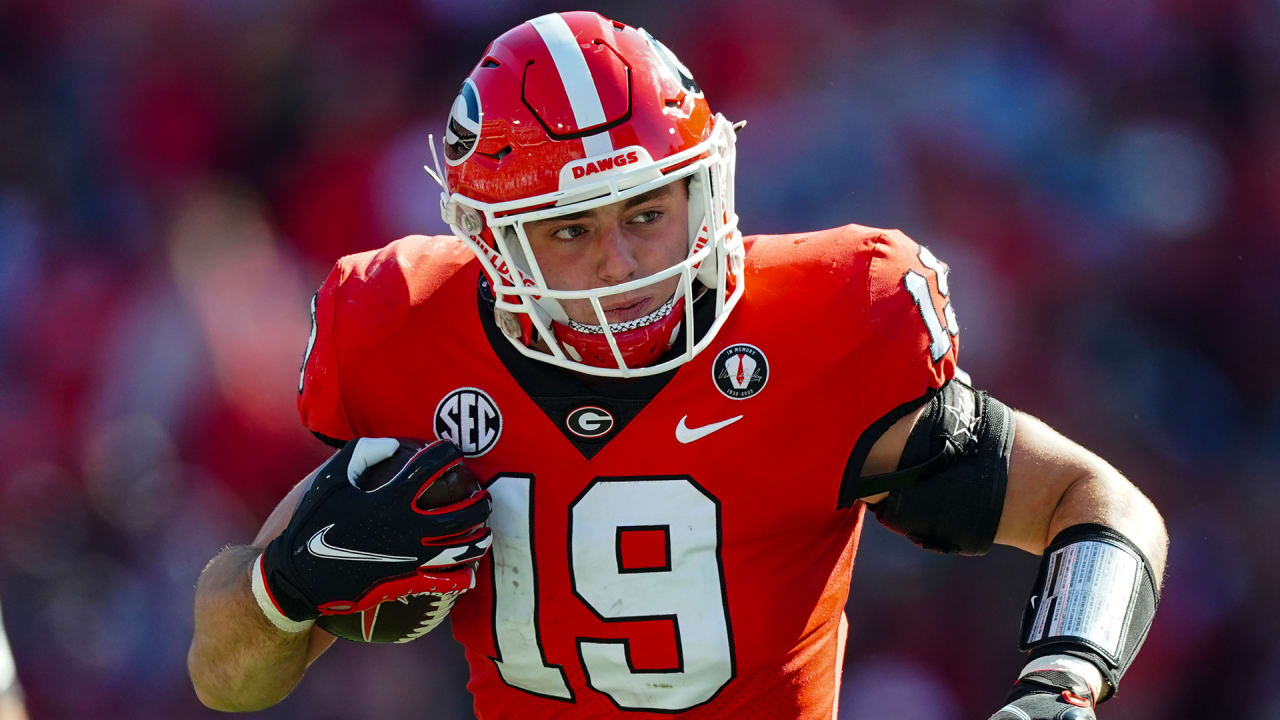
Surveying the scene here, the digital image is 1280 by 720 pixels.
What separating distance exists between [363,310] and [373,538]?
0.38m

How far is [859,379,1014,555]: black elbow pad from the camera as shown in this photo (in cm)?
168

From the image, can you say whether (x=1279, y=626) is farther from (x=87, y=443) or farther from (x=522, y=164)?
(x=87, y=443)

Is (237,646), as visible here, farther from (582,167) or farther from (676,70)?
(676,70)

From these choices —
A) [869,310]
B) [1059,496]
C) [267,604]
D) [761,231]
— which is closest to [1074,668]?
[1059,496]

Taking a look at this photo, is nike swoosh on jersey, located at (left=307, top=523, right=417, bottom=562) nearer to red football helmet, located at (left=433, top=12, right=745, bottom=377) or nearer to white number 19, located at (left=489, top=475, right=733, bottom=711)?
white number 19, located at (left=489, top=475, right=733, bottom=711)

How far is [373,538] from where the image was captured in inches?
63.1

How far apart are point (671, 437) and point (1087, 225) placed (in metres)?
1.86

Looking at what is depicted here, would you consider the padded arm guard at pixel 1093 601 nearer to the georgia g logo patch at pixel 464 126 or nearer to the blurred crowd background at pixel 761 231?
the georgia g logo patch at pixel 464 126

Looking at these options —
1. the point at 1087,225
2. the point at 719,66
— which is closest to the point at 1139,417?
the point at 1087,225

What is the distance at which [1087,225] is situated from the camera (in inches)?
124

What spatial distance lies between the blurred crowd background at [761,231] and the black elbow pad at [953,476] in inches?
60.2

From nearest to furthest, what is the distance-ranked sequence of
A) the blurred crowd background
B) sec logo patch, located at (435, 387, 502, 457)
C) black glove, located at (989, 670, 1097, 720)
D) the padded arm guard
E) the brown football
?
black glove, located at (989, 670, 1097, 720) → the padded arm guard → the brown football → sec logo patch, located at (435, 387, 502, 457) → the blurred crowd background

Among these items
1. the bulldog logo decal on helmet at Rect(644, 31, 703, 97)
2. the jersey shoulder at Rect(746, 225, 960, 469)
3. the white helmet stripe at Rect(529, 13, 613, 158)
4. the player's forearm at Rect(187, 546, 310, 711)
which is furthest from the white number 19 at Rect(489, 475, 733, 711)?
the bulldog logo decal on helmet at Rect(644, 31, 703, 97)

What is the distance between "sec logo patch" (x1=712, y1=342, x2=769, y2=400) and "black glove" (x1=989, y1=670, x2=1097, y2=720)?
1.65 ft
